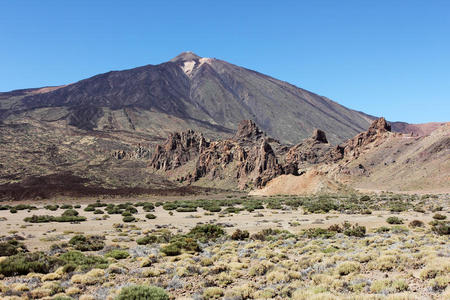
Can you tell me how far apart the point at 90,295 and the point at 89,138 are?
185 metres

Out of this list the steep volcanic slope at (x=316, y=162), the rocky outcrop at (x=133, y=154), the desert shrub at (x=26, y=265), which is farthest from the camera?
the rocky outcrop at (x=133, y=154)

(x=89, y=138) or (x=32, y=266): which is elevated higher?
(x=89, y=138)

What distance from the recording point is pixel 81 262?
1597 centimetres

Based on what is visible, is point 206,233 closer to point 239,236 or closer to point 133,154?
point 239,236

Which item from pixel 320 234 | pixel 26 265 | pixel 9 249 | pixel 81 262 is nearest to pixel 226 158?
pixel 320 234

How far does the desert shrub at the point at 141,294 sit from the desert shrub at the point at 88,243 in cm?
1098

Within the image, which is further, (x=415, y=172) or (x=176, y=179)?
(x=176, y=179)

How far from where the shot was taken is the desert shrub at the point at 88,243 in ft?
65.9

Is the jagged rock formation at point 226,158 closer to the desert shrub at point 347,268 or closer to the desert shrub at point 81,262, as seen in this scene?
the desert shrub at point 81,262

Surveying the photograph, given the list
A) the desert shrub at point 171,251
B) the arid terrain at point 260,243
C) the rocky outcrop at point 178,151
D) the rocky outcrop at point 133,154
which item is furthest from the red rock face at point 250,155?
the desert shrub at point 171,251

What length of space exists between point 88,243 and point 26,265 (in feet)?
22.9

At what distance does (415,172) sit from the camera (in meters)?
70.8

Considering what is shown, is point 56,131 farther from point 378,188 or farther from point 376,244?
point 376,244

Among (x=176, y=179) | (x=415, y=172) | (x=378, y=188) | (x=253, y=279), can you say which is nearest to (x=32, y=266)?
(x=253, y=279)
